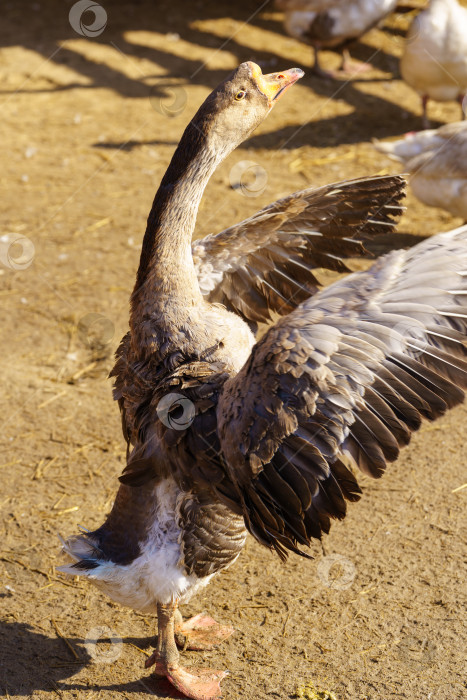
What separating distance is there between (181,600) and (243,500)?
68 centimetres

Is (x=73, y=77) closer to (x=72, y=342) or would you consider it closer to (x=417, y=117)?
(x=417, y=117)

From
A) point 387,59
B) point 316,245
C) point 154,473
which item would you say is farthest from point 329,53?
point 154,473

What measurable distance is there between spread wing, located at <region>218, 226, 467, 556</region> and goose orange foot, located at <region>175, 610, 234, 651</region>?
1.03 m

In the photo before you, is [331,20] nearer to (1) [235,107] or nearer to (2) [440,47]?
(2) [440,47]

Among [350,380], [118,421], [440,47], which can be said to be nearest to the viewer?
[350,380]

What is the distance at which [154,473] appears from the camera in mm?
2918

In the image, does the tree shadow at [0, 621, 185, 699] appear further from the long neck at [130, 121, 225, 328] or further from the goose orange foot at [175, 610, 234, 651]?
the long neck at [130, 121, 225, 328]

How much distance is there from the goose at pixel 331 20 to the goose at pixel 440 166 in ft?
9.59

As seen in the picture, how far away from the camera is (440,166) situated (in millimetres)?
5578

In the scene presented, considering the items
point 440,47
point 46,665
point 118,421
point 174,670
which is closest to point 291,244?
point 118,421

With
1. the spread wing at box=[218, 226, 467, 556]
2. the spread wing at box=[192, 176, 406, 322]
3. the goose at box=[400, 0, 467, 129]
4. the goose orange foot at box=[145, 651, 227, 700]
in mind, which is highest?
the goose at box=[400, 0, 467, 129]

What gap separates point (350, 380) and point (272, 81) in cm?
134

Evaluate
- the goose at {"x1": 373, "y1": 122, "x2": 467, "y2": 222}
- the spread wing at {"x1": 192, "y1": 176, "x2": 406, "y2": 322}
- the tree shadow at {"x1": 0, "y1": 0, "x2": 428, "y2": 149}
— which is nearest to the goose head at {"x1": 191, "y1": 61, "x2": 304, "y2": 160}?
the spread wing at {"x1": 192, "y1": 176, "x2": 406, "y2": 322}

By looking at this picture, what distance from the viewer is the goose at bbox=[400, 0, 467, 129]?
699 centimetres
